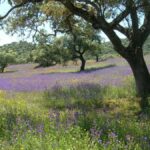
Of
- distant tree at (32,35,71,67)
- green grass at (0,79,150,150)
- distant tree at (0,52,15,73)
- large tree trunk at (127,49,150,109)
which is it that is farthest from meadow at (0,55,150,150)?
distant tree at (0,52,15,73)

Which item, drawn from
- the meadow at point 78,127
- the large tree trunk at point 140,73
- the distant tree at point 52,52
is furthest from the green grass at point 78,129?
the distant tree at point 52,52

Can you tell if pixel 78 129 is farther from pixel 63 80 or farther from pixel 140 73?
pixel 63 80

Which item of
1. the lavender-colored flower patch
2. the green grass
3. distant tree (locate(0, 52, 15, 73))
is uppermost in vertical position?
distant tree (locate(0, 52, 15, 73))

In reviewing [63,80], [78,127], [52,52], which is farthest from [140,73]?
[52,52]

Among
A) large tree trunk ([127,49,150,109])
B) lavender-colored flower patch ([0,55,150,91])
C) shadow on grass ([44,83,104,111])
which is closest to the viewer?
shadow on grass ([44,83,104,111])

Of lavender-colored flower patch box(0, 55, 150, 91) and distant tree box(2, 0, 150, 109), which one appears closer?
distant tree box(2, 0, 150, 109)

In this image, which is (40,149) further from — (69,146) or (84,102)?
(84,102)

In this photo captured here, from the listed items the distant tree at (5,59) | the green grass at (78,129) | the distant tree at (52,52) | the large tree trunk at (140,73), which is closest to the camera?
the green grass at (78,129)

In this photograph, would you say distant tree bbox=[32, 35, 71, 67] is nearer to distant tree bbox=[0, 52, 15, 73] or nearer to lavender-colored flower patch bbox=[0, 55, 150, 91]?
lavender-colored flower patch bbox=[0, 55, 150, 91]

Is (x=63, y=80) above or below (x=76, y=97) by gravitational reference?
above

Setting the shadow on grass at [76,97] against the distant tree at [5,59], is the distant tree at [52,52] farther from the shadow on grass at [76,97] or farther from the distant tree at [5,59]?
the shadow on grass at [76,97]

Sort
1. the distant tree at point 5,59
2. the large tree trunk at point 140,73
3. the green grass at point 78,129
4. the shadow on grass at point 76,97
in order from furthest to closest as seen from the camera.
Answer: the distant tree at point 5,59
the large tree trunk at point 140,73
the shadow on grass at point 76,97
the green grass at point 78,129

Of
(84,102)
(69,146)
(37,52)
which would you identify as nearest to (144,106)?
(84,102)

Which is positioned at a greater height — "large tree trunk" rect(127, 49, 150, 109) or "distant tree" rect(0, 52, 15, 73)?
"distant tree" rect(0, 52, 15, 73)
